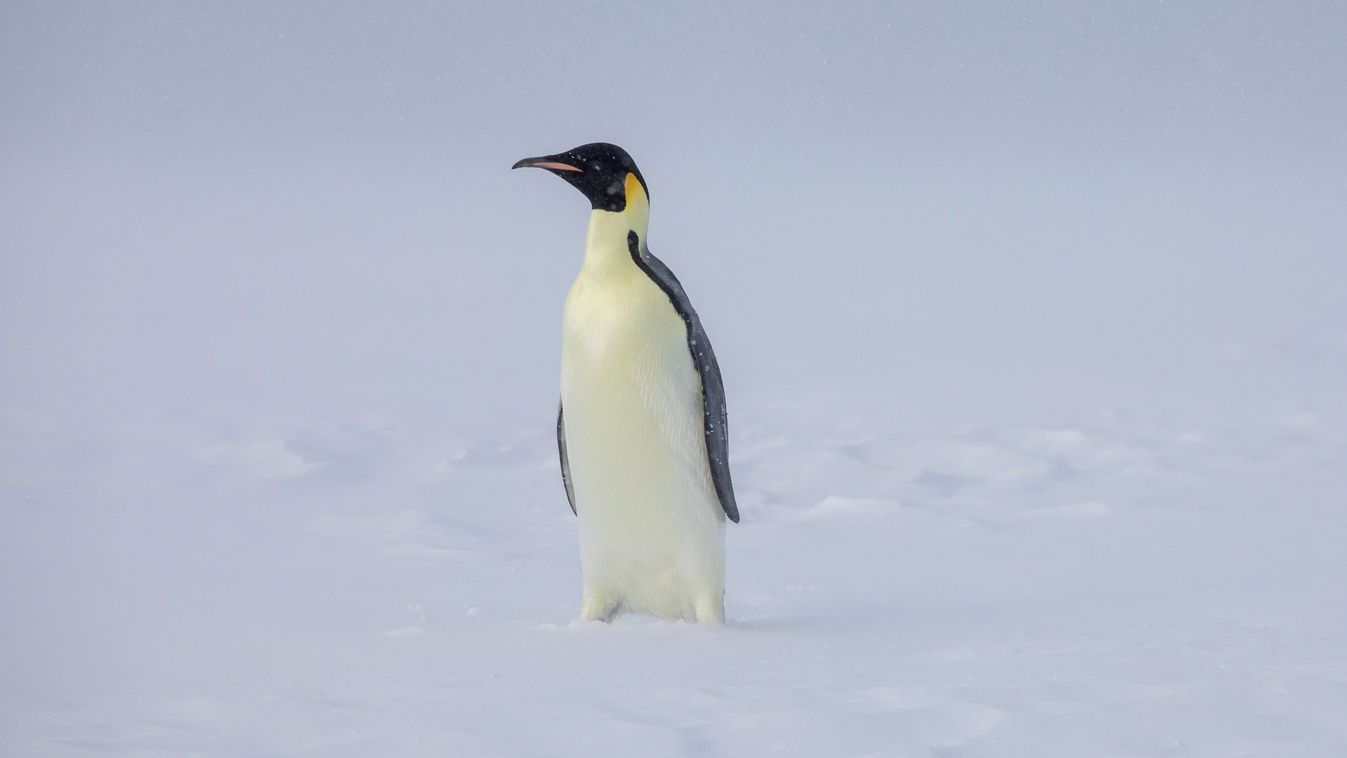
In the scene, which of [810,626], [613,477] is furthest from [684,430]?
[810,626]

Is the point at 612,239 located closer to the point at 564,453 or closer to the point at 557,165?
the point at 557,165

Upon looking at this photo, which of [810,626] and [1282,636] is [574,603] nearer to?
[810,626]

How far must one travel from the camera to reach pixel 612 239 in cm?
335

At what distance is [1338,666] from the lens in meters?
2.92

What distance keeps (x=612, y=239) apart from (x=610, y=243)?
0.04 feet

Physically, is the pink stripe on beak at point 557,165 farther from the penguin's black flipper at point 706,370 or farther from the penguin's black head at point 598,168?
the penguin's black flipper at point 706,370

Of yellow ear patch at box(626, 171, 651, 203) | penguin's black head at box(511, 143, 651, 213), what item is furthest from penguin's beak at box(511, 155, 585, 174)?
yellow ear patch at box(626, 171, 651, 203)

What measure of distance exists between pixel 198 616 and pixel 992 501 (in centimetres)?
355

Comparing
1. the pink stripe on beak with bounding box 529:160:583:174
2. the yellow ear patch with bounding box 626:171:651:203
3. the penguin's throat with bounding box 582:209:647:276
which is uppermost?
the pink stripe on beak with bounding box 529:160:583:174

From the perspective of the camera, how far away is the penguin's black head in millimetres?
3357

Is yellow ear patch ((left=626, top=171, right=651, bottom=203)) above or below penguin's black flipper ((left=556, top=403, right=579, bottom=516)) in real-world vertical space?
above

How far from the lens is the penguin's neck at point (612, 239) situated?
3.35 meters

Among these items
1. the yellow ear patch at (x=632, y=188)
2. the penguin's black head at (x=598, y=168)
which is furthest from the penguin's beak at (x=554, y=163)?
the yellow ear patch at (x=632, y=188)

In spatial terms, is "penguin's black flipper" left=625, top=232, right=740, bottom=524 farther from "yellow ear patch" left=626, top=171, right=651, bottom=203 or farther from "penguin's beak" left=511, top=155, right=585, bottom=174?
"penguin's beak" left=511, top=155, right=585, bottom=174
